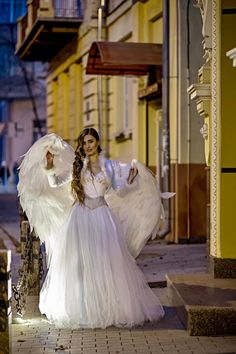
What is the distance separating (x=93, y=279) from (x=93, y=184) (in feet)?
2.98

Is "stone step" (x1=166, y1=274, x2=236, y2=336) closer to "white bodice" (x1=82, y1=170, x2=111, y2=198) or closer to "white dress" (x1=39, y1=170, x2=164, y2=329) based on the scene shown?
"white dress" (x1=39, y1=170, x2=164, y2=329)

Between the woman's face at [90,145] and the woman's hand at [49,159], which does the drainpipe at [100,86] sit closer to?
the woman's hand at [49,159]

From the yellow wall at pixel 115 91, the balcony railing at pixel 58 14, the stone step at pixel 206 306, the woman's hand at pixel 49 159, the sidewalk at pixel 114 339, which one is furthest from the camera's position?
the balcony railing at pixel 58 14

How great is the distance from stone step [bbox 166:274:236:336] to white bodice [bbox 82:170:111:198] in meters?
1.26

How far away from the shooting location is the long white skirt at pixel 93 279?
8.04 metres

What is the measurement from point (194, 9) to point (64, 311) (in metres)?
8.43

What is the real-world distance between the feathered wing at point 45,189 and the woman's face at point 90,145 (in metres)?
0.33

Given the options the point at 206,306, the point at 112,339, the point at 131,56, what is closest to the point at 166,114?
the point at 131,56

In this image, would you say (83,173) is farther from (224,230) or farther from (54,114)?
(54,114)

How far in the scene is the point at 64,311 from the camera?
26.6 ft

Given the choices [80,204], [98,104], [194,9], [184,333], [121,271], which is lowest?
[184,333]

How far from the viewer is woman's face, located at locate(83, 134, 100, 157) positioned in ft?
27.3

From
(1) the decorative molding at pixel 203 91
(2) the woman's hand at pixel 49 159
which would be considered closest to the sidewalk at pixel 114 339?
(2) the woman's hand at pixel 49 159

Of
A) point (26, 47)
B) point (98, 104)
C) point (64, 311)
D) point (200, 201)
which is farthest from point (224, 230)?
point (26, 47)
